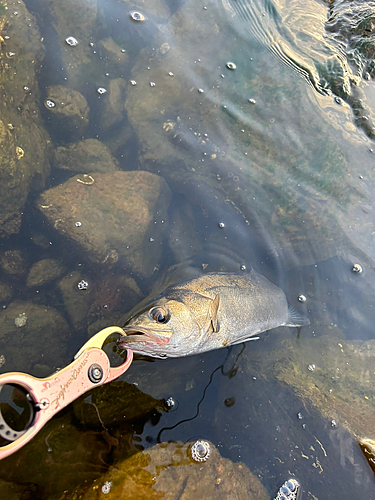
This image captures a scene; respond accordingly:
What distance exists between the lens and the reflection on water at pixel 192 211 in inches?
113

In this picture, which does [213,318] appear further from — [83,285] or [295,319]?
[83,285]

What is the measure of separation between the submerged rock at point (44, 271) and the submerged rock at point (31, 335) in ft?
0.87

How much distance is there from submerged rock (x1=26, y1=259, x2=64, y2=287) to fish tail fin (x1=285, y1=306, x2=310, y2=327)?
2.69 meters

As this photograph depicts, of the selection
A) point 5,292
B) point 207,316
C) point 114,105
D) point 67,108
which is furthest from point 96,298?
point 114,105

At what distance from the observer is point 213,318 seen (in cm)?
290

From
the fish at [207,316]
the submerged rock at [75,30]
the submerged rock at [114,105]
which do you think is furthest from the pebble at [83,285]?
the submerged rock at [75,30]

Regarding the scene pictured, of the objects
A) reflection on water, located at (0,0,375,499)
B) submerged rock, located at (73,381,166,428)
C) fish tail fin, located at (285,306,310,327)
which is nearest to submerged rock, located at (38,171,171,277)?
reflection on water, located at (0,0,375,499)

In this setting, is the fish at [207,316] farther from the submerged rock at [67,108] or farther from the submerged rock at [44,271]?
the submerged rock at [67,108]

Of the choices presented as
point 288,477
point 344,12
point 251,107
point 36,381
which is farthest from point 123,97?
point 288,477

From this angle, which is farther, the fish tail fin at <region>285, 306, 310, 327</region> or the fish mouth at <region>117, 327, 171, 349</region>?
the fish tail fin at <region>285, 306, 310, 327</region>

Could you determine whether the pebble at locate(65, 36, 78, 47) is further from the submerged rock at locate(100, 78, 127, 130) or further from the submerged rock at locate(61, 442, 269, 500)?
the submerged rock at locate(61, 442, 269, 500)

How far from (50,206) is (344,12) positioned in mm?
6033

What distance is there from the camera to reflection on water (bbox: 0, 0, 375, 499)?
2881 millimetres

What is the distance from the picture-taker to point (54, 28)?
419 centimetres
